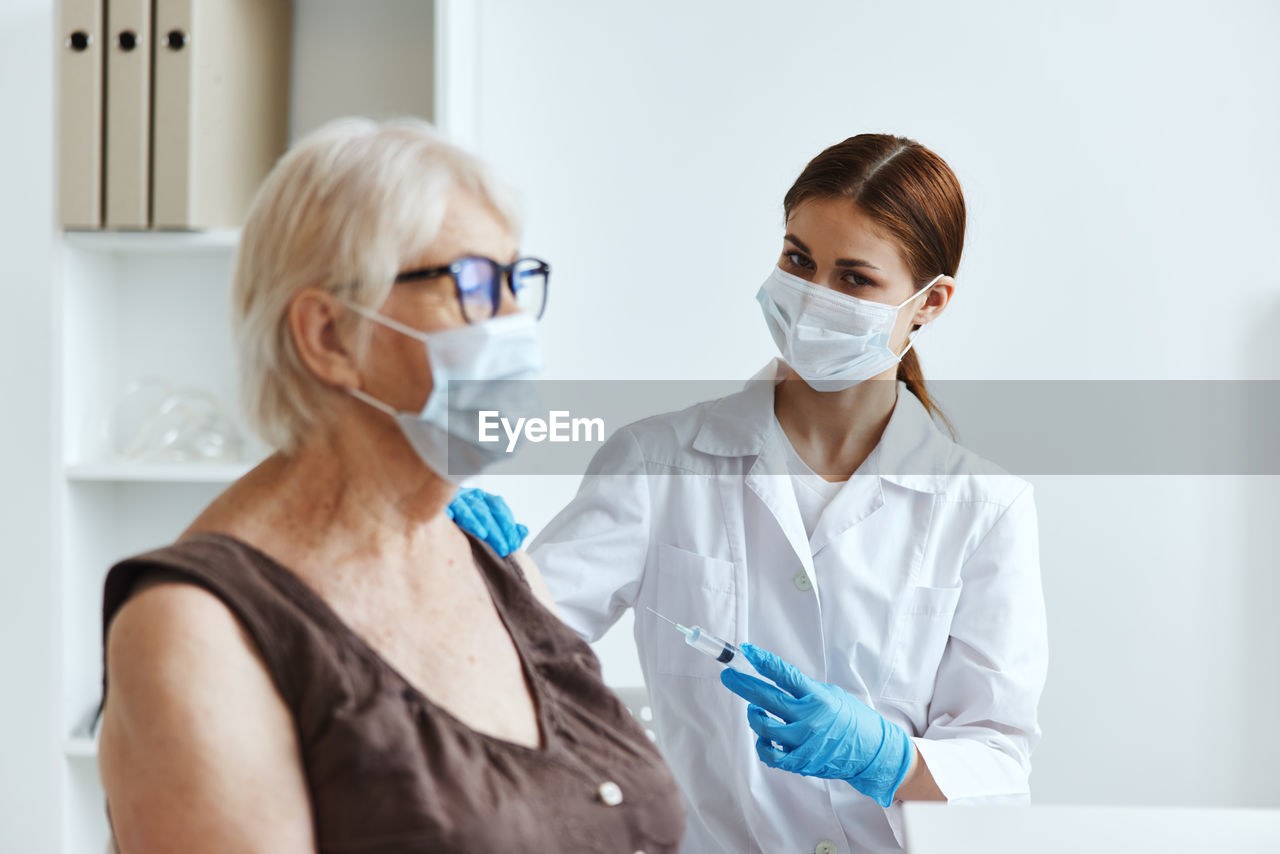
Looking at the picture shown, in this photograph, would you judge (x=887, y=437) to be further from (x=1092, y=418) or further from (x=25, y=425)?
(x=25, y=425)

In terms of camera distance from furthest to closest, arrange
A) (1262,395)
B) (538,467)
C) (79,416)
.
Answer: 1. (538,467)
2. (1262,395)
3. (79,416)

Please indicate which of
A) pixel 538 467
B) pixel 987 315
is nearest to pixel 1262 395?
pixel 987 315

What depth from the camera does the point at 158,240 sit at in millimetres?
1759

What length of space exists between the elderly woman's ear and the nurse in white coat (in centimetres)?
59

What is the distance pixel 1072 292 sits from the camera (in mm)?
1981

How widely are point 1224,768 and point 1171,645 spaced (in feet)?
0.86

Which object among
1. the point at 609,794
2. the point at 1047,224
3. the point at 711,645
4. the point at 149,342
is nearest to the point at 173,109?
the point at 149,342

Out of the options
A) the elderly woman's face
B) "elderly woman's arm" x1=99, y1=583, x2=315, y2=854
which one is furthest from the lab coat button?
the elderly woman's face

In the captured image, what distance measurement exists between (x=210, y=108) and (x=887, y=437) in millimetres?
1213

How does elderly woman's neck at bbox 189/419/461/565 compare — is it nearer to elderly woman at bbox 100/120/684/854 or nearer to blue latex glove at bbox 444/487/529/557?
elderly woman at bbox 100/120/684/854

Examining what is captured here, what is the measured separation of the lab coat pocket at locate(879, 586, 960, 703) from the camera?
140cm

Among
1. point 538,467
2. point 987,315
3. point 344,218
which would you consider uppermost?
point 344,218

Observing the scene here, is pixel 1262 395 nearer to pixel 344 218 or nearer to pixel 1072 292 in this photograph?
pixel 1072 292

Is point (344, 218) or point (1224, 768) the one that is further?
point (1224, 768)
